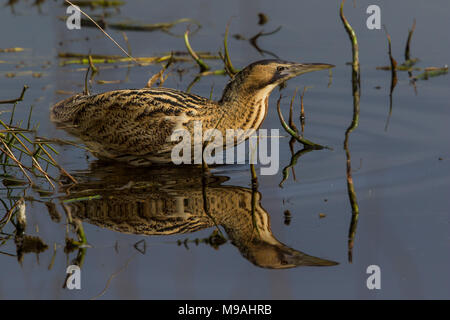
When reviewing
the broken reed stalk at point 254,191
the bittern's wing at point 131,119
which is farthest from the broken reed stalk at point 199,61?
the broken reed stalk at point 254,191

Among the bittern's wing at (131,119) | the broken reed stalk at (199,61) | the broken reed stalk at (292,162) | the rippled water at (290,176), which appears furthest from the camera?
the broken reed stalk at (199,61)

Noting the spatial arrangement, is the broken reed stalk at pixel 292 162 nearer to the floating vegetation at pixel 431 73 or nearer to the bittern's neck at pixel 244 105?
the bittern's neck at pixel 244 105

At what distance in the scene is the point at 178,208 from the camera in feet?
17.6

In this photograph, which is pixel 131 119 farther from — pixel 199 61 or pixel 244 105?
pixel 199 61

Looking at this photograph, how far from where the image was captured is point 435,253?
468cm

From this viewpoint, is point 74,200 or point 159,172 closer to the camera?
point 74,200

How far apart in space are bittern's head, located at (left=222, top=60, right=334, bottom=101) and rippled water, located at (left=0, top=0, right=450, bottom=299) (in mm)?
534

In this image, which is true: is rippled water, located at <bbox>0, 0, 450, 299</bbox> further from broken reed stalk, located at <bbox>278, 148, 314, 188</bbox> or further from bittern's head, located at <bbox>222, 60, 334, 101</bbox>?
bittern's head, located at <bbox>222, 60, 334, 101</bbox>

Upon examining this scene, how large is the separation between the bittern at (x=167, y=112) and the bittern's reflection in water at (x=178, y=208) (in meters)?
0.22

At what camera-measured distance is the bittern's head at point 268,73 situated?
6293 mm

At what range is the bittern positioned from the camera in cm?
626
